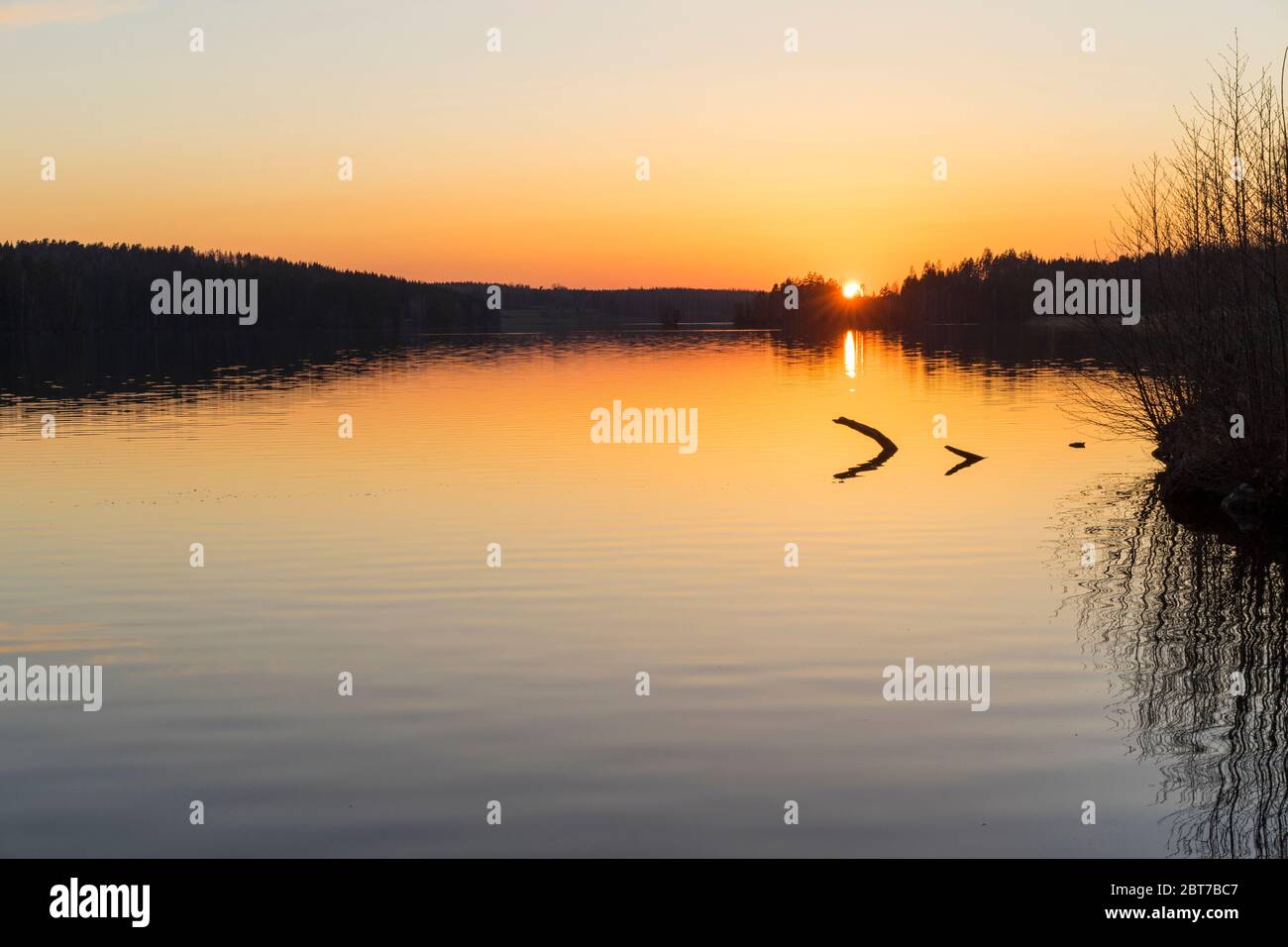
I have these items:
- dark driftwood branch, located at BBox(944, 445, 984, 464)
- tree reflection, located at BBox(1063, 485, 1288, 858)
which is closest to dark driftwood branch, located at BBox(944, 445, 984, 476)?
dark driftwood branch, located at BBox(944, 445, 984, 464)

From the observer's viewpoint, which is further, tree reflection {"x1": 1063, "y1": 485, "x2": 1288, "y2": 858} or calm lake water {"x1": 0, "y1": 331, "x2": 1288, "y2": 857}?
tree reflection {"x1": 1063, "y1": 485, "x2": 1288, "y2": 858}

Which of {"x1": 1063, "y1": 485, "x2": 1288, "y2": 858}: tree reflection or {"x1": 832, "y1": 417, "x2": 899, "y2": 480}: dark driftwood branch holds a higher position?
{"x1": 832, "y1": 417, "x2": 899, "y2": 480}: dark driftwood branch

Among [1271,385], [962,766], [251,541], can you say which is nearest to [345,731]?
[962,766]

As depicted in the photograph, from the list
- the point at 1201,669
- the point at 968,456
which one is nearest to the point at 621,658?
the point at 1201,669

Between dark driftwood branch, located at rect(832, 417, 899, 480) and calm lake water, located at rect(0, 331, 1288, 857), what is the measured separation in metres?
0.66

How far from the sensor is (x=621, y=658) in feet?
55.1

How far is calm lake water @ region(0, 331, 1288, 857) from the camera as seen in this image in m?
11.3

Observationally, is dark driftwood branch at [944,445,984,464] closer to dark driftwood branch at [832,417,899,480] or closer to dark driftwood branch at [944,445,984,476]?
dark driftwood branch at [944,445,984,476]

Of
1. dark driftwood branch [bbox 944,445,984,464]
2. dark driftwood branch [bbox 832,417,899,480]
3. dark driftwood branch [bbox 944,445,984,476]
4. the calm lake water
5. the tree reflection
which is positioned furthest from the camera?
dark driftwood branch [bbox 944,445,984,464]

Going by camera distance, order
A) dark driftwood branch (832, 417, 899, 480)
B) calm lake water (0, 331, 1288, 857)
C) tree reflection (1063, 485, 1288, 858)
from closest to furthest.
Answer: calm lake water (0, 331, 1288, 857), tree reflection (1063, 485, 1288, 858), dark driftwood branch (832, 417, 899, 480)

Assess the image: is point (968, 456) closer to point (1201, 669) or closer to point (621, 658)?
point (1201, 669)

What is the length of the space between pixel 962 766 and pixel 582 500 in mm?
18313

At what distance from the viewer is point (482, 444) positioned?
4222 cm

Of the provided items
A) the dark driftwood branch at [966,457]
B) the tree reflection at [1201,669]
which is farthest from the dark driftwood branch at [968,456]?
the tree reflection at [1201,669]
